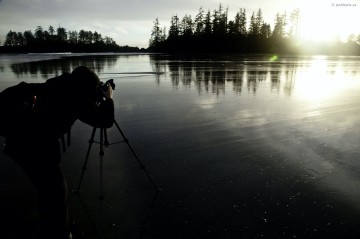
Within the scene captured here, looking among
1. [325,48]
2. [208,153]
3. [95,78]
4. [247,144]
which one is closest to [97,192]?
[95,78]

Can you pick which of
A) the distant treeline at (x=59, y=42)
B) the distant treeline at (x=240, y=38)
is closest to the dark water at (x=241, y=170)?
the distant treeline at (x=240, y=38)

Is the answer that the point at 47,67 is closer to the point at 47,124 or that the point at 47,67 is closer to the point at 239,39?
the point at 47,124

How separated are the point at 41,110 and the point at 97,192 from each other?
185cm

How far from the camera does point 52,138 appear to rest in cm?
248

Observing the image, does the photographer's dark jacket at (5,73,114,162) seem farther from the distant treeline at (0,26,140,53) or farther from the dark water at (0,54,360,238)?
the distant treeline at (0,26,140,53)

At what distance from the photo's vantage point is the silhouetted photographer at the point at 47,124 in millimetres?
2340

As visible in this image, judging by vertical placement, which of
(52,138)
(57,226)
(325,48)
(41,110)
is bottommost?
(57,226)

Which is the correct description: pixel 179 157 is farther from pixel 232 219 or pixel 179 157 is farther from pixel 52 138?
pixel 52 138

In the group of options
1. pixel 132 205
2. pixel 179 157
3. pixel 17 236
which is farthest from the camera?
pixel 179 157

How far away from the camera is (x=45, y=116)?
2418 mm

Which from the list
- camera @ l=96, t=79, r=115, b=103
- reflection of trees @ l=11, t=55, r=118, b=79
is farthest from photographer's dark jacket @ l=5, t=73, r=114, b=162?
reflection of trees @ l=11, t=55, r=118, b=79

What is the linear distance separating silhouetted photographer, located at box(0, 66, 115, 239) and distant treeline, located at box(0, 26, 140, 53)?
440 ft

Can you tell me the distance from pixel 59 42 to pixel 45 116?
143 meters

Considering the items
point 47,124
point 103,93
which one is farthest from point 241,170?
point 47,124
